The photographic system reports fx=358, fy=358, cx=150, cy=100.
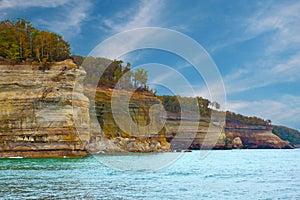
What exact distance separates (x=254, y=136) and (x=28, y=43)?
112369 mm

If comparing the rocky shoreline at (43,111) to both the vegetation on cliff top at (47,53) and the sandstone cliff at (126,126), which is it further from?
the sandstone cliff at (126,126)

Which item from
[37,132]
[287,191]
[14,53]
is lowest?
[287,191]

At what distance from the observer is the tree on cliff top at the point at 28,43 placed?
50531 millimetres

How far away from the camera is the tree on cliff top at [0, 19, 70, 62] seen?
1989 inches

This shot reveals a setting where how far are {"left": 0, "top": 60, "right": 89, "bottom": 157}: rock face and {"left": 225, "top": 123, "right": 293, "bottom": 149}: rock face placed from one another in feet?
345

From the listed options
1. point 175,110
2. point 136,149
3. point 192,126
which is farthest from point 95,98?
point 175,110

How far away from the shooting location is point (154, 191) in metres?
16.0

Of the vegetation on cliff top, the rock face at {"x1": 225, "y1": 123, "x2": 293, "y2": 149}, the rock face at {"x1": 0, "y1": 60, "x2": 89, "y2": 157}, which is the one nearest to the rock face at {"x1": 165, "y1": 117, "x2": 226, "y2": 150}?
the vegetation on cliff top

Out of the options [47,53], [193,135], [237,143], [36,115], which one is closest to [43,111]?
[36,115]

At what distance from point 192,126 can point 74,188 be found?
271 feet

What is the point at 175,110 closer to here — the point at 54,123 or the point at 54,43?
the point at 54,43

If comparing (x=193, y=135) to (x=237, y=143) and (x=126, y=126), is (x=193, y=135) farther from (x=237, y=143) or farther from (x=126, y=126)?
(x=237, y=143)

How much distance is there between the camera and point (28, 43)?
182 feet

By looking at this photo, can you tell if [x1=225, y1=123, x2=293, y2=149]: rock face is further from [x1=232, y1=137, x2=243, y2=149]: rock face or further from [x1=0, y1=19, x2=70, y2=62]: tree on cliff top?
[x1=0, y1=19, x2=70, y2=62]: tree on cliff top
